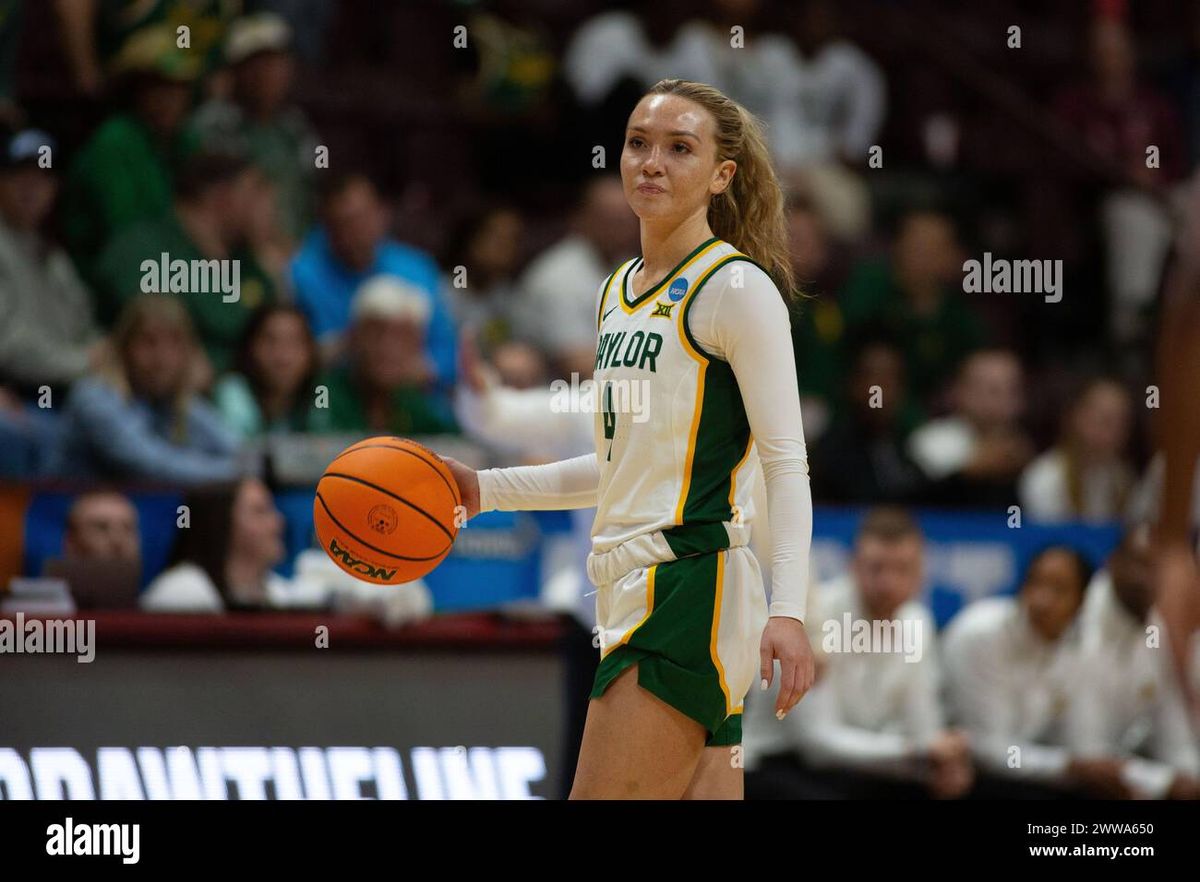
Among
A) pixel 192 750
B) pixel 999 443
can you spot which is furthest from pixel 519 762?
pixel 999 443

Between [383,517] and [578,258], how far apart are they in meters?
5.26

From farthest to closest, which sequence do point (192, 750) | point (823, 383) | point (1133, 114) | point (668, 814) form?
point (1133, 114)
point (823, 383)
point (192, 750)
point (668, 814)

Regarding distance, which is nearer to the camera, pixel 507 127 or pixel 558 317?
pixel 558 317

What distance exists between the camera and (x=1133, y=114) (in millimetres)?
11602

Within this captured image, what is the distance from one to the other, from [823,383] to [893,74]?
3414mm

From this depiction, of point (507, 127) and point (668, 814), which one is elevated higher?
point (507, 127)

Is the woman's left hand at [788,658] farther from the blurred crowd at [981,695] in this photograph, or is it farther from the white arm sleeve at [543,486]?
the blurred crowd at [981,695]

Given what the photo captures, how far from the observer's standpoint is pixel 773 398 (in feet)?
11.5

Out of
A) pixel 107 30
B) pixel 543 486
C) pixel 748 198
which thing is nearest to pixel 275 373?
pixel 107 30

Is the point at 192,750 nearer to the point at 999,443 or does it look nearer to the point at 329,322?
the point at 329,322

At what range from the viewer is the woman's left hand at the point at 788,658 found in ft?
11.0

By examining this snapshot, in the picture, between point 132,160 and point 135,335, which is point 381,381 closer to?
point 135,335

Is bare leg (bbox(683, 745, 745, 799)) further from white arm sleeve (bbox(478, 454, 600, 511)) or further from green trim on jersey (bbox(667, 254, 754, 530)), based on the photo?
white arm sleeve (bbox(478, 454, 600, 511))

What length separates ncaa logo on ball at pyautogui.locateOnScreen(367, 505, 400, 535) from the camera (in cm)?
385
